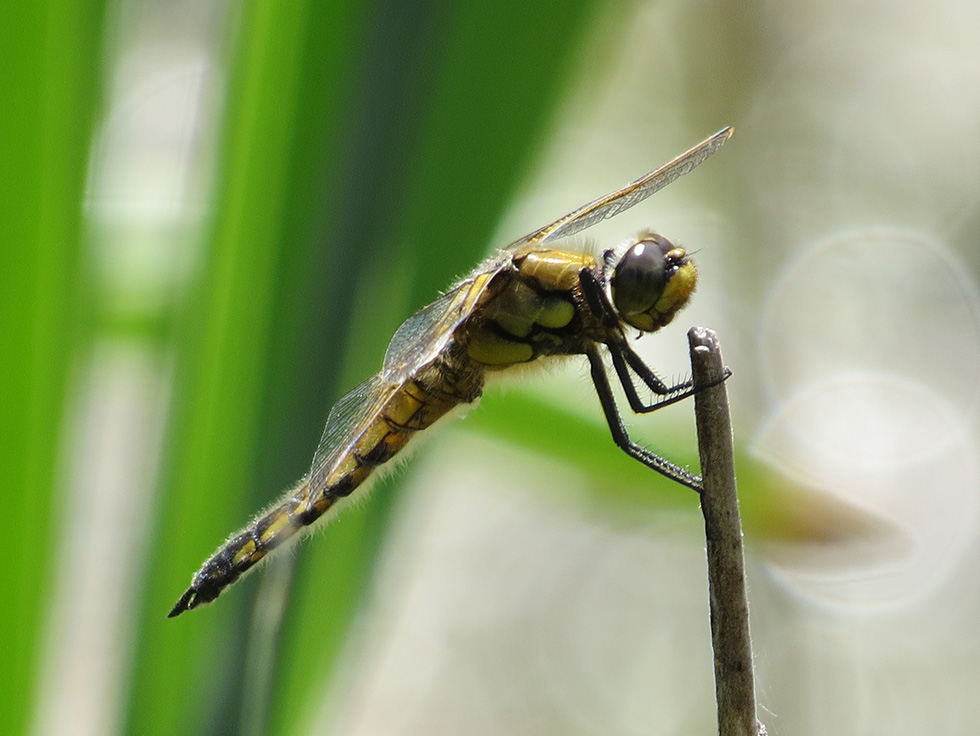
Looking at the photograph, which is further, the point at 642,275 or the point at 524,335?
the point at 524,335

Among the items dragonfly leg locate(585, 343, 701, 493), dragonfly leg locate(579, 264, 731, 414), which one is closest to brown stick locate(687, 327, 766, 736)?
dragonfly leg locate(585, 343, 701, 493)

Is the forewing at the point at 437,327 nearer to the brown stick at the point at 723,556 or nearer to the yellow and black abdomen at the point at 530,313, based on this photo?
the yellow and black abdomen at the point at 530,313

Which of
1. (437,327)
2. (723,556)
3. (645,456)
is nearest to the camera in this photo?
(723,556)

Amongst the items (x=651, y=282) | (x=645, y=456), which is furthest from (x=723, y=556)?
(x=651, y=282)

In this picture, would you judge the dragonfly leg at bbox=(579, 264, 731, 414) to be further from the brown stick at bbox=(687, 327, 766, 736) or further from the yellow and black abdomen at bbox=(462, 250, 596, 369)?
the brown stick at bbox=(687, 327, 766, 736)

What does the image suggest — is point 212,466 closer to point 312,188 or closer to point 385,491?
point 312,188

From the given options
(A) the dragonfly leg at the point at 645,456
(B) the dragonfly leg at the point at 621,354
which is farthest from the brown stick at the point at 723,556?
(B) the dragonfly leg at the point at 621,354

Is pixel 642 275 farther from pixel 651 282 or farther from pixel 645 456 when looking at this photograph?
pixel 645 456
